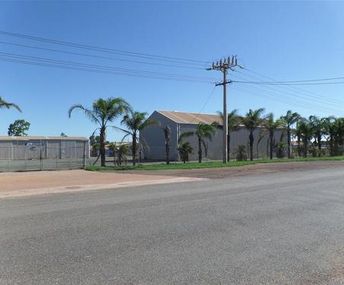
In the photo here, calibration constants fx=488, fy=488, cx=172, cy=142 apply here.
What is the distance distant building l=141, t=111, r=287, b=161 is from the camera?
5200cm

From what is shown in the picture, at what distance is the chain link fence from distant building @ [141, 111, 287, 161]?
25.2 ft

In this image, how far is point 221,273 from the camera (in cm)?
605

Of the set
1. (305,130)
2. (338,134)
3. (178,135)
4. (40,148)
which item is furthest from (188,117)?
(338,134)

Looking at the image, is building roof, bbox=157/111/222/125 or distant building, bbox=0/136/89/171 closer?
distant building, bbox=0/136/89/171

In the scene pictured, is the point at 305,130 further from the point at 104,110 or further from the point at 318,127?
the point at 104,110

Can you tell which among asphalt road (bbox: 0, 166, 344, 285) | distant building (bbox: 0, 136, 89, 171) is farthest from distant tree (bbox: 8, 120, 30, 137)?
asphalt road (bbox: 0, 166, 344, 285)

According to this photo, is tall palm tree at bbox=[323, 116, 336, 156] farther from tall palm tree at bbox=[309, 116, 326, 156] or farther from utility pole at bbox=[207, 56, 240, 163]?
utility pole at bbox=[207, 56, 240, 163]

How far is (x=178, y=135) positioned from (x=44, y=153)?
45.3 ft

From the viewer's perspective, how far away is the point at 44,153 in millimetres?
47594

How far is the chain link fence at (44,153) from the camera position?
3328 centimetres

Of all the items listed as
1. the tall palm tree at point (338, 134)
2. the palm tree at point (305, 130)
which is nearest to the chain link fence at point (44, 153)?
the palm tree at point (305, 130)

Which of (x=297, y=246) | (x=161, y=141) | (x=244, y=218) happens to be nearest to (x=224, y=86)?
(x=161, y=141)

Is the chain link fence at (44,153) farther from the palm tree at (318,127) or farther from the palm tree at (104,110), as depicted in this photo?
the palm tree at (318,127)

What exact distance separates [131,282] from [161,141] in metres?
48.2
